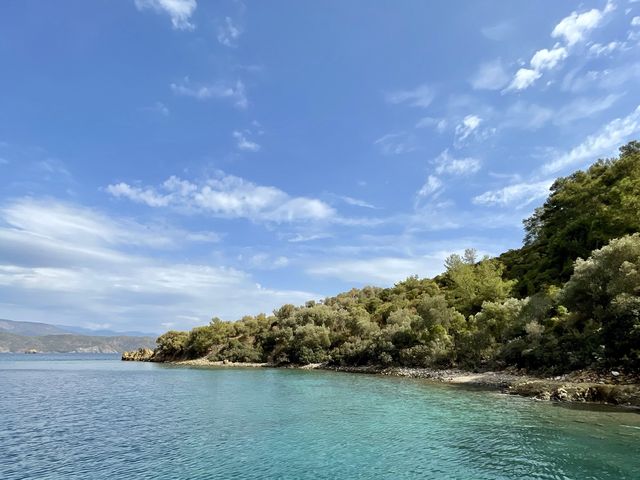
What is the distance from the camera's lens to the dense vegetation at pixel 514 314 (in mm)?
36094

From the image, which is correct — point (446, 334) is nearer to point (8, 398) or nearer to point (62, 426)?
point (62, 426)

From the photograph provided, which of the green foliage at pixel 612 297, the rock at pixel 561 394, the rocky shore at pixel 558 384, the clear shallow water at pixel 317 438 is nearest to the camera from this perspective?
the clear shallow water at pixel 317 438

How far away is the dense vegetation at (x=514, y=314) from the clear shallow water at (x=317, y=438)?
10249 millimetres

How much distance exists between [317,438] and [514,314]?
36717 mm

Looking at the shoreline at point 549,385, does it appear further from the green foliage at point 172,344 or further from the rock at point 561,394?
the green foliage at point 172,344

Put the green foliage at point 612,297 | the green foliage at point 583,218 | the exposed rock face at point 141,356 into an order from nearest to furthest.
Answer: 1. the green foliage at point 612,297
2. the green foliage at point 583,218
3. the exposed rock face at point 141,356

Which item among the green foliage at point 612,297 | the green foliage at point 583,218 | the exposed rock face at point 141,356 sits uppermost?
the green foliage at point 583,218

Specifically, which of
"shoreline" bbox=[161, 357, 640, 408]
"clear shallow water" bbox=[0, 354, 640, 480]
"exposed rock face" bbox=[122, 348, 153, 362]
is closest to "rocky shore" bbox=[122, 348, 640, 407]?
"shoreline" bbox=[161, 357, 640, 408]

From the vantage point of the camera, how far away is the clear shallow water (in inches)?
635

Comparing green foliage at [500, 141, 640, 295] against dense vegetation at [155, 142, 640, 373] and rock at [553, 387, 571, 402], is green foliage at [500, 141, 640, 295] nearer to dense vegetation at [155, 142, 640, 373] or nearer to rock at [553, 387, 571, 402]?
dense vegetation at [155, 142, 640, 373]

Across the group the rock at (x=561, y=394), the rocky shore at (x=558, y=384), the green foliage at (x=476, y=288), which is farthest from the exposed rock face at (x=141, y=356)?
the rock at (x=561, y=394)

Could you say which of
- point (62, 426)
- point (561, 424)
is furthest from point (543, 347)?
point (62, 426)

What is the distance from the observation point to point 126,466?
16797 millimetres

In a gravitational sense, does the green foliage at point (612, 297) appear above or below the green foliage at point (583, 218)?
below
